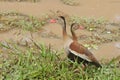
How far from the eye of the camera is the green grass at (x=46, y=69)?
178 inches

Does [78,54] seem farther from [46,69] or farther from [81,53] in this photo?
[46,69]

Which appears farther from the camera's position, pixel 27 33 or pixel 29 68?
pixel 27 33

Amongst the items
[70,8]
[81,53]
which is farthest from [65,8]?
[81,53]

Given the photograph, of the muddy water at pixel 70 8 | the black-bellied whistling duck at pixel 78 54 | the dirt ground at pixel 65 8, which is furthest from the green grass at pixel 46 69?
the muddy water at pixel 70 8

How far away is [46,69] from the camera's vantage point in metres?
4.56

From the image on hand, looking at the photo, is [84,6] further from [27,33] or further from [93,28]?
[27,33]

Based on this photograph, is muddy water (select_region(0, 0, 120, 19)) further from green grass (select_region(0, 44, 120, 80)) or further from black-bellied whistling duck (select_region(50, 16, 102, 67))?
black-bellied whistling duck (select_region(50, 16, 102, 67))

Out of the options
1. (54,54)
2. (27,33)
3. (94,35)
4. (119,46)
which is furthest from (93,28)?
(54,54)

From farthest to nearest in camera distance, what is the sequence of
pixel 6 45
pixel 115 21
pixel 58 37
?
pixel 115 21
pixel 58 37
pixel 6 45

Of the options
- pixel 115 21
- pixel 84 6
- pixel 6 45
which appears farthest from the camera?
pixel 84 6

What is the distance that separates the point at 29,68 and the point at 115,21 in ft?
7.23

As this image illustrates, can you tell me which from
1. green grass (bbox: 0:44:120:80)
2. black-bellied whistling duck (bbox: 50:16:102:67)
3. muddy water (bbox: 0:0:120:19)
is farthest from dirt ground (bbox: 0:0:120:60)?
black-bellied whistling duck (bbox: 50:16:102:67)

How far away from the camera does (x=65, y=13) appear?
6.46 meters

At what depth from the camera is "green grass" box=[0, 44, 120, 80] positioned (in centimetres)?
452
